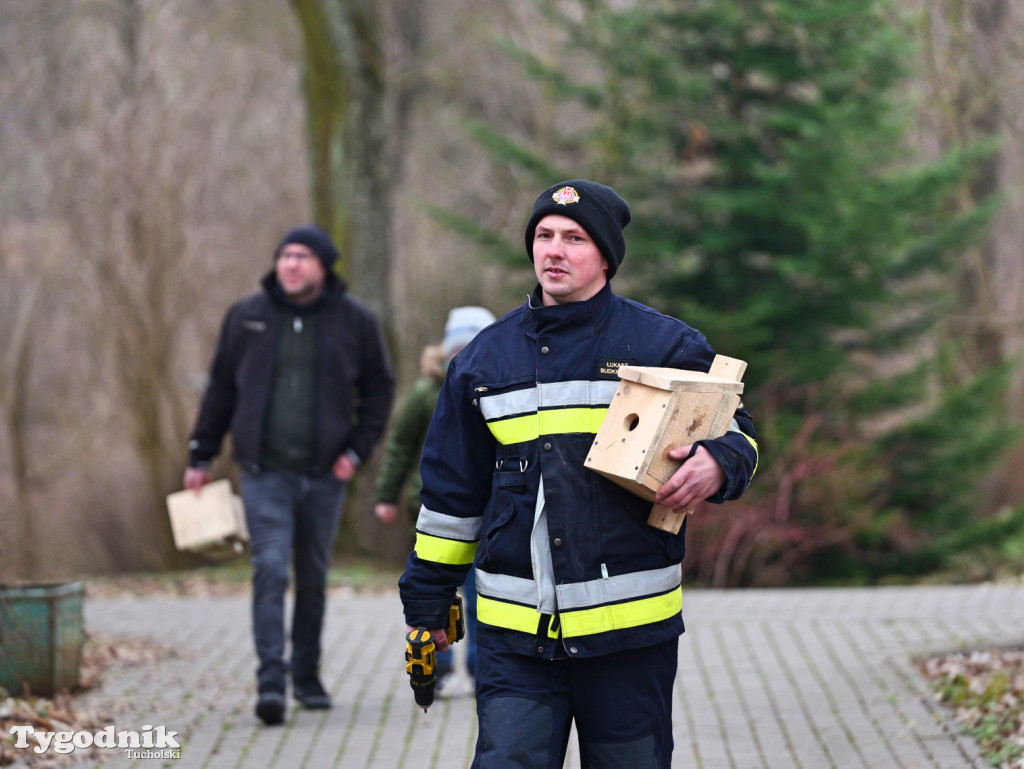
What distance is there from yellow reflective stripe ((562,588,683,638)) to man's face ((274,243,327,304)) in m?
3.47

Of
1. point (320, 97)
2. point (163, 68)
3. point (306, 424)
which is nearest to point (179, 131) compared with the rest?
point (163, 68)

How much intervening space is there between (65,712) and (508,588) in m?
3.51

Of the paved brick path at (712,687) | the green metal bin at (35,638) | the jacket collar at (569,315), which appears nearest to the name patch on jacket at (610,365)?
the jacket collar at (569,315)

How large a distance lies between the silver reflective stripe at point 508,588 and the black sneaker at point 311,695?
3117 millimetres

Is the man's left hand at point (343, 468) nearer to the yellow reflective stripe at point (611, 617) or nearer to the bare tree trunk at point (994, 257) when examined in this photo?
the yellow reflective stripe at point (611, 617)

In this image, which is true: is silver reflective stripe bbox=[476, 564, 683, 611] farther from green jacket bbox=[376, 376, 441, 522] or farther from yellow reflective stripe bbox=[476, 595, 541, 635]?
green jacket bbox=[376, 376, 441, 522]

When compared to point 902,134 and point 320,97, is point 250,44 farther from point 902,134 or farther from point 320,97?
point 902,134

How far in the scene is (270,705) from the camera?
6.14 metres

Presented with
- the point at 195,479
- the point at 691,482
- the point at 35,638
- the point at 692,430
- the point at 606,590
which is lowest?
the point at 35,638

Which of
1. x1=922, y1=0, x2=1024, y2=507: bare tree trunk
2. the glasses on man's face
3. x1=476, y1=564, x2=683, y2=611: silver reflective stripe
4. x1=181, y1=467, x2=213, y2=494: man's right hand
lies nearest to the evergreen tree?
x1=922, y1=0, x2=1024, y2=507: bare tree trunk

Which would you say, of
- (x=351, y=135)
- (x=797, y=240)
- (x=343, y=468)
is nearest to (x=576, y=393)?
(x=343, y=468)

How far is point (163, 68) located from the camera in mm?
16594

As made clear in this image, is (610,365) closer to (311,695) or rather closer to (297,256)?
(297,256)

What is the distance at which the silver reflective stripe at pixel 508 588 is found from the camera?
360cm
